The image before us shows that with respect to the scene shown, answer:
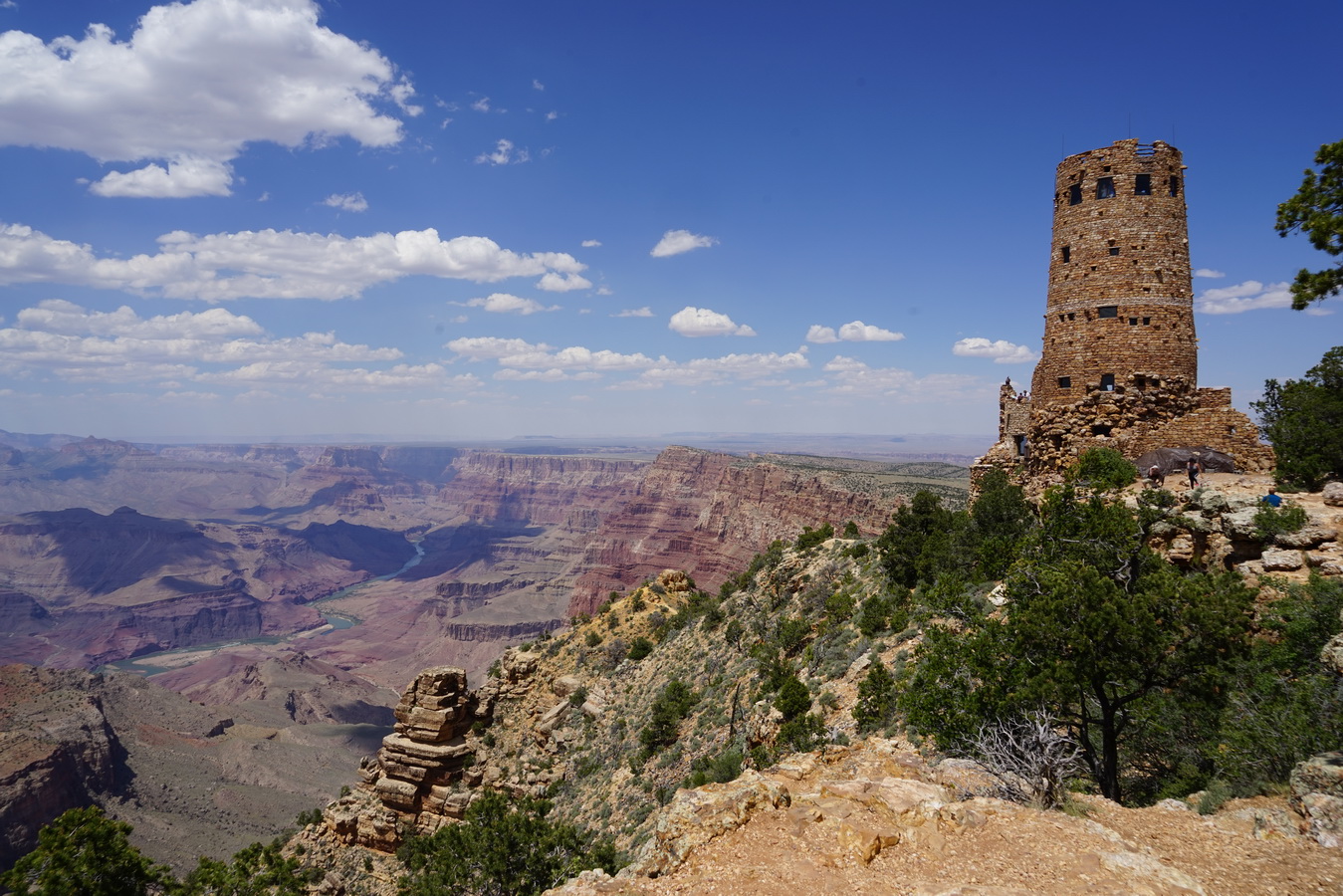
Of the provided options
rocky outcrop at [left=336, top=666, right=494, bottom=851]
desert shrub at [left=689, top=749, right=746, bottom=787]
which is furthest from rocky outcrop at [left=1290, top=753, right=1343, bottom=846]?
rocky outcrop at [left=336, top=666, right=494, bottom=851]

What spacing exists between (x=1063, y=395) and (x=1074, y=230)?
523cm

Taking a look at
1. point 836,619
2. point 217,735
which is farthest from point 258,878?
point 217,735

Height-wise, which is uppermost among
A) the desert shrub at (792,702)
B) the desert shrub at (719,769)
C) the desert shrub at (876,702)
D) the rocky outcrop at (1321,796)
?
the rocky outcrop at (1321,796)

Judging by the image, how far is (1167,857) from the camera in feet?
26.5

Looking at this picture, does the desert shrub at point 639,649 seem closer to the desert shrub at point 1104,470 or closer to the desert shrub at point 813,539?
the desert shrub at point 813,539

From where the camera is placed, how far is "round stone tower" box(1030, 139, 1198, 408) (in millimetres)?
19266

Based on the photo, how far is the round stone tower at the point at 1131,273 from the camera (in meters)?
19.3

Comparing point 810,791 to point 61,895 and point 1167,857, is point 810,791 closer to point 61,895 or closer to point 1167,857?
point 1167,857

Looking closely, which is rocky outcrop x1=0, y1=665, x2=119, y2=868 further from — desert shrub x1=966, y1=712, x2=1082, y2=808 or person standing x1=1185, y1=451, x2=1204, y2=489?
person standing x1=1185, y1=451, x2=1204, y2=489

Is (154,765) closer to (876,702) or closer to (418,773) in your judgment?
(418,773)

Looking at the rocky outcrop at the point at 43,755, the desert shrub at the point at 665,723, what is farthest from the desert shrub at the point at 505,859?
the rocky outcrop at the point at 43,755

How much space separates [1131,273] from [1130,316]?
4.22 feet

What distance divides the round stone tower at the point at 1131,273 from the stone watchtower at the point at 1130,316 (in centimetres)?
3

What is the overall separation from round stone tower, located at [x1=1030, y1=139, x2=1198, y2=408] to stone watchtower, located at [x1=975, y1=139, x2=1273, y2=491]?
30 millimetres
